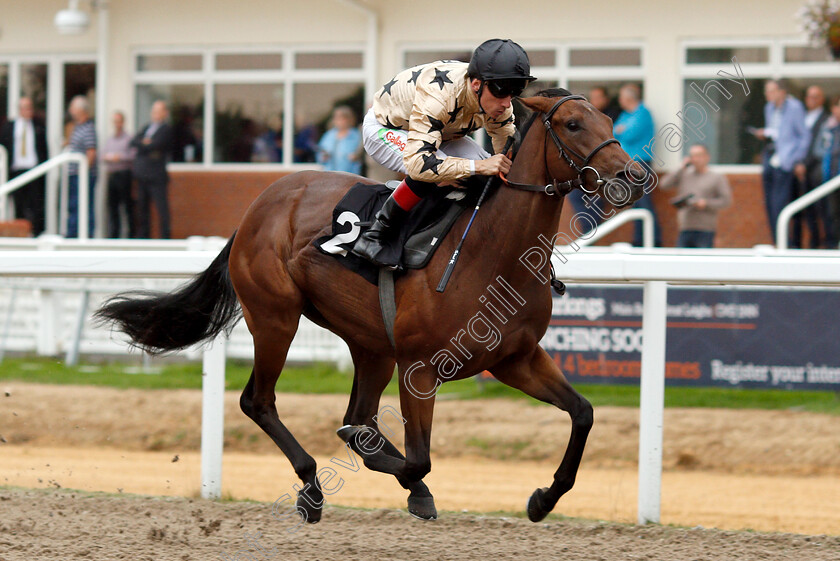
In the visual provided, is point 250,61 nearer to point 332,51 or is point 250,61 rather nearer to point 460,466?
point 332,51

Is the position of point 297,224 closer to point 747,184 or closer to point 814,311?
point 814,311

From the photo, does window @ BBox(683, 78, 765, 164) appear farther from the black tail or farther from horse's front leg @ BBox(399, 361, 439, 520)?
horse's front leg @ BBox(399, 361, 439, 520)

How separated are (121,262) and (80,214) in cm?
635

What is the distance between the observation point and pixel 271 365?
4812 millimetres

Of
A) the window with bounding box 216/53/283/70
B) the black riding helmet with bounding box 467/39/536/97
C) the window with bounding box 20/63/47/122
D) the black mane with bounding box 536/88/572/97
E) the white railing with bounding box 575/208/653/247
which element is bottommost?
the white railing with bounding box 575/208/653/247

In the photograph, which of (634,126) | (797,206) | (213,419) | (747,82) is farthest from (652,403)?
(747,82)

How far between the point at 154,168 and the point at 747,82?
19.8ft

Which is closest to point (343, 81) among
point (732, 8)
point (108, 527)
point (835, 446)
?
point (732, 8)

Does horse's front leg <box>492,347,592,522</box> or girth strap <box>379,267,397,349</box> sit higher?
girth strap <box>379,267,397,349</box>

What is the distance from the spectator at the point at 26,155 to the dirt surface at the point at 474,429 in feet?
12.9

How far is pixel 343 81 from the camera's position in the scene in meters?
11.6

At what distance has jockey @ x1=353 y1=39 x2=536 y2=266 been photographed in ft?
13.0

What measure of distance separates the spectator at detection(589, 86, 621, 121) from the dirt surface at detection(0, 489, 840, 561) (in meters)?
5.32

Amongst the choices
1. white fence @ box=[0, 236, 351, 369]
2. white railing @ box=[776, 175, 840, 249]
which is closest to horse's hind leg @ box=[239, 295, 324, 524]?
white fence @ box=[0, 236, 351, 369]
